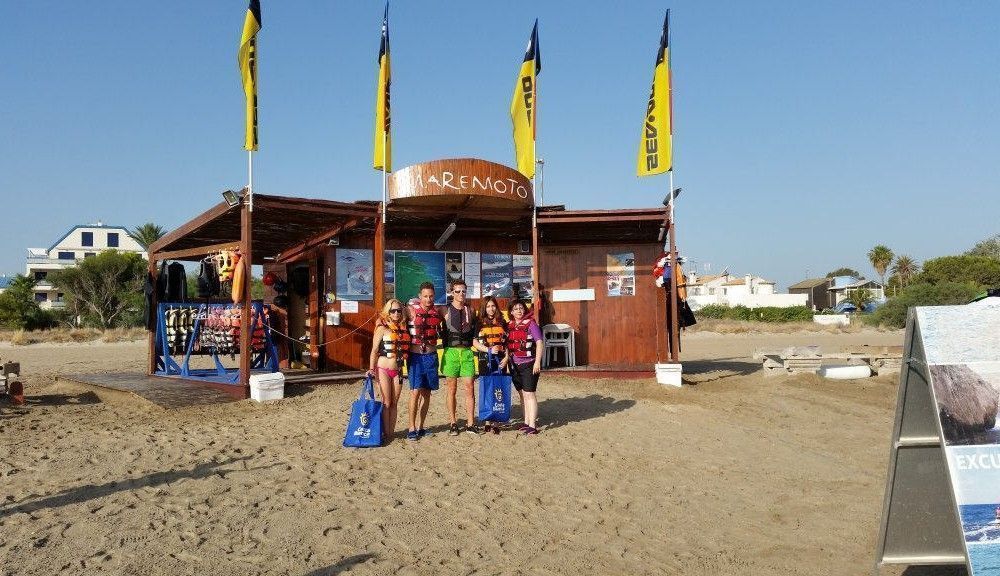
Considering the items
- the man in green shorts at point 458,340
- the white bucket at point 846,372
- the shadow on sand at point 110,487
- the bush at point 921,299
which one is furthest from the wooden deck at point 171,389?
the bush at point 921,299

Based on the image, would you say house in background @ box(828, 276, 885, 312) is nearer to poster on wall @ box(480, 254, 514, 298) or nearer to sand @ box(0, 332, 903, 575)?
poster on wall @ box(480, 254, 514, 298)

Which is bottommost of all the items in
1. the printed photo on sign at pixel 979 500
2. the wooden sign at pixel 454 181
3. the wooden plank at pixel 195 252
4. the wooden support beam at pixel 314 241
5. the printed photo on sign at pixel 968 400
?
the printed photo on sign at pixel 979 500

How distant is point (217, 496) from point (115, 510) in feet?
2.25

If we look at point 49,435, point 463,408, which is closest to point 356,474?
point 463,408

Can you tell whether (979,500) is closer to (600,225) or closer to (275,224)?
(600,225)

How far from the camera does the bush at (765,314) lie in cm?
4306

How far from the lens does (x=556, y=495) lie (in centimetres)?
526

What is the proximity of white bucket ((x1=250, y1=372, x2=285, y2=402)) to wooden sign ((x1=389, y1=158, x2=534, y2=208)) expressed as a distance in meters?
3.22

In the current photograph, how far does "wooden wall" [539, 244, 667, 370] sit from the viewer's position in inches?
488

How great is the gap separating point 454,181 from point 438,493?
18.1ft

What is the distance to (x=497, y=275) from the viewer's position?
1230 centimetres

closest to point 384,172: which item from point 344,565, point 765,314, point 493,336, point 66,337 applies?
point 493,336

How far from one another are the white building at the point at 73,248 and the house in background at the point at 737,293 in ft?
192

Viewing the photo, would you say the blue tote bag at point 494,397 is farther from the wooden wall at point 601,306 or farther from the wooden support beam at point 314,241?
the wooden wall at point 601,306
